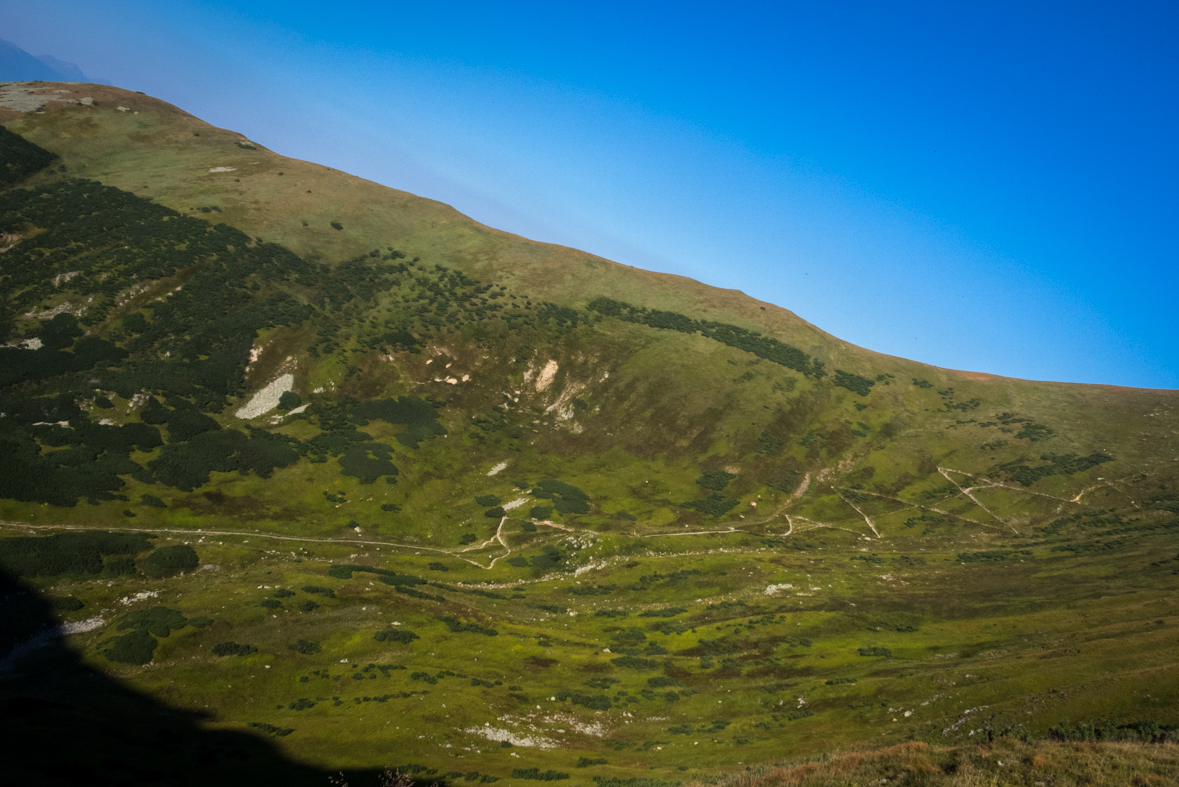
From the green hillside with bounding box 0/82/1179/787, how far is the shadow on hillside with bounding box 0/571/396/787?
38.9 inches

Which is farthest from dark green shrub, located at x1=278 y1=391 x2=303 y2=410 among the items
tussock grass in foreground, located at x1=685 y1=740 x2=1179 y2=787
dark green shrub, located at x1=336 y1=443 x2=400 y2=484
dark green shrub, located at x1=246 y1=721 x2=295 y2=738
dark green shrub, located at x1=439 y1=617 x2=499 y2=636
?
tussock grass in foreground, located at x1=685 y1=740 x2=1179 y2=787

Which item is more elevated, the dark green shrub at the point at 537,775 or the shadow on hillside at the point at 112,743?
the dark green shrub at the point at 537,775

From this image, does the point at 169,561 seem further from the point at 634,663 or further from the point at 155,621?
the point at 634,663

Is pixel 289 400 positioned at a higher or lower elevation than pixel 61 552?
higher

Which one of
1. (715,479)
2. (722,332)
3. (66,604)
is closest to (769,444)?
(715,479)

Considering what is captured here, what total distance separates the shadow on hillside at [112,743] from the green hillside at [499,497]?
3.24 ft

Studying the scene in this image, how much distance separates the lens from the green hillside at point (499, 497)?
134ft

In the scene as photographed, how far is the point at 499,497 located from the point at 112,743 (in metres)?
77.0

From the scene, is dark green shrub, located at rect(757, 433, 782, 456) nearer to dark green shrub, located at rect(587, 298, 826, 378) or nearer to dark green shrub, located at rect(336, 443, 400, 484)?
dark green shrub, located at rect(587, 298, 826, 378)

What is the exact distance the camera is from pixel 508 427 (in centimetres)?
12538

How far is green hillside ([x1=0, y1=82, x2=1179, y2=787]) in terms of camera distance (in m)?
40.7

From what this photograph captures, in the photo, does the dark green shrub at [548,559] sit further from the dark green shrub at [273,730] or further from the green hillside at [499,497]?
the dark green shrub at [273,730]

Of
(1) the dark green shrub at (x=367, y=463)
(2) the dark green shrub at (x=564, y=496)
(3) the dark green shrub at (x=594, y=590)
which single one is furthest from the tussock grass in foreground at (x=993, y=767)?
(1) the dark green shrub at (x=367, y=463)

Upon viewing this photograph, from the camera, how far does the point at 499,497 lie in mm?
106312
